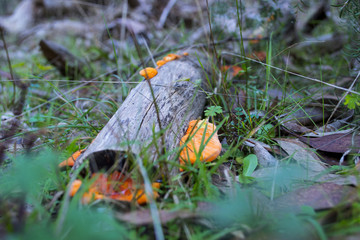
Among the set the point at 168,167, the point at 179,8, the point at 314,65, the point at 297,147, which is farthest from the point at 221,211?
the point at 179,8

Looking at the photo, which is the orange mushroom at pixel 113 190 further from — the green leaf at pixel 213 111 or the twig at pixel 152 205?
the green leaf at pixel 213 111

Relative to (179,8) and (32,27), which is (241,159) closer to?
(179,8)

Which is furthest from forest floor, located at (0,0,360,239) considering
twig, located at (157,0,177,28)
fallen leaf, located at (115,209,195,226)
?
twig, located at (157,0,177,28)

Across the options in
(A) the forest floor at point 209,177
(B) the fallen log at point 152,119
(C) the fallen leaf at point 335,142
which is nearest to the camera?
(A) the forest floor at point 209,177

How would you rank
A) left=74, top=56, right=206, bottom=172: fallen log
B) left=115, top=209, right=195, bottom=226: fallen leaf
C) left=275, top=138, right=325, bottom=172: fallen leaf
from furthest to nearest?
1. left=275, top=138, right=325, bottom=172: fallen leaf
2. left=74, top=56, right=206, bottom=172: fallen log
3. left=115, top=209, right=195, bottom=226: fallen leaf

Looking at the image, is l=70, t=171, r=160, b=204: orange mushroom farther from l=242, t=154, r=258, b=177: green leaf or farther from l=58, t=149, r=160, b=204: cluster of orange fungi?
l=242, t=154, r=258, b=177: green leaf

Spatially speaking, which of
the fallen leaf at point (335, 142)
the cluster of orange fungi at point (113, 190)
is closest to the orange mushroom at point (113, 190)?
the cluster of orange fungi at point (113, 190)

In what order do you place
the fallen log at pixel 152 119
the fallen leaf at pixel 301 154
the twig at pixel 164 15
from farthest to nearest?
the twig at pixel 164 15 < the fallen leaf at pixel 301 154 < the fallen log at pixel 152 119
